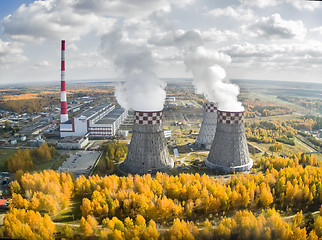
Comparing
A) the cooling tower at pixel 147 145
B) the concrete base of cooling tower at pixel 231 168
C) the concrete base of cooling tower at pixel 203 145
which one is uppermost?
the cooling tower at pixel 147 145

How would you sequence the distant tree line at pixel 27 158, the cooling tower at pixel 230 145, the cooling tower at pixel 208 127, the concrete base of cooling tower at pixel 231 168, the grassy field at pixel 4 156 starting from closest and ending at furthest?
the cooling tower at pixel 230 145
the concrete base of cooling tower at pixel 231 168
the distant tree line at pixel 27 158
the grassy field at pixel 4 156
the cooling tower at pixel 208 127

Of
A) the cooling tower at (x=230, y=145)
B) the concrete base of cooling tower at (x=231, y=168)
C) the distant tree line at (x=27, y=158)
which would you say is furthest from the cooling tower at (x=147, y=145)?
the distant tree line at (x=27, y=158)

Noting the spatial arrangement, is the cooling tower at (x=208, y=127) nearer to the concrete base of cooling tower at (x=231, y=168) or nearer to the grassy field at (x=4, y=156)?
the concrete base of cooling tower at (x=231, y=168)

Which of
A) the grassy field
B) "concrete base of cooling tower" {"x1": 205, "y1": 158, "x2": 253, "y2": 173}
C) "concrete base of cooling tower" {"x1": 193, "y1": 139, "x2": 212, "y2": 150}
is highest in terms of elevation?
"concrete base of cooling tower" {"x1": 193, "y1": 139, "x2": 212, "y2": 150}

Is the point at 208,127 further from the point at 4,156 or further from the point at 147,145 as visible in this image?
the point at 4,156

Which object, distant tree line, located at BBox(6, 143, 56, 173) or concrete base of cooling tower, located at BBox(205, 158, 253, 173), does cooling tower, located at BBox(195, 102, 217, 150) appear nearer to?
concrete base of cooling tower, located at BBox(205, 158, 253, 173)

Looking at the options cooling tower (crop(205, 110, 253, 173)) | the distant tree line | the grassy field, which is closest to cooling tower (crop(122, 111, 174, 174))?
cooling tower (crop(205, 110, 253, 173))

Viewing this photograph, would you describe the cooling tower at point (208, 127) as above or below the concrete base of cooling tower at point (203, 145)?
above
